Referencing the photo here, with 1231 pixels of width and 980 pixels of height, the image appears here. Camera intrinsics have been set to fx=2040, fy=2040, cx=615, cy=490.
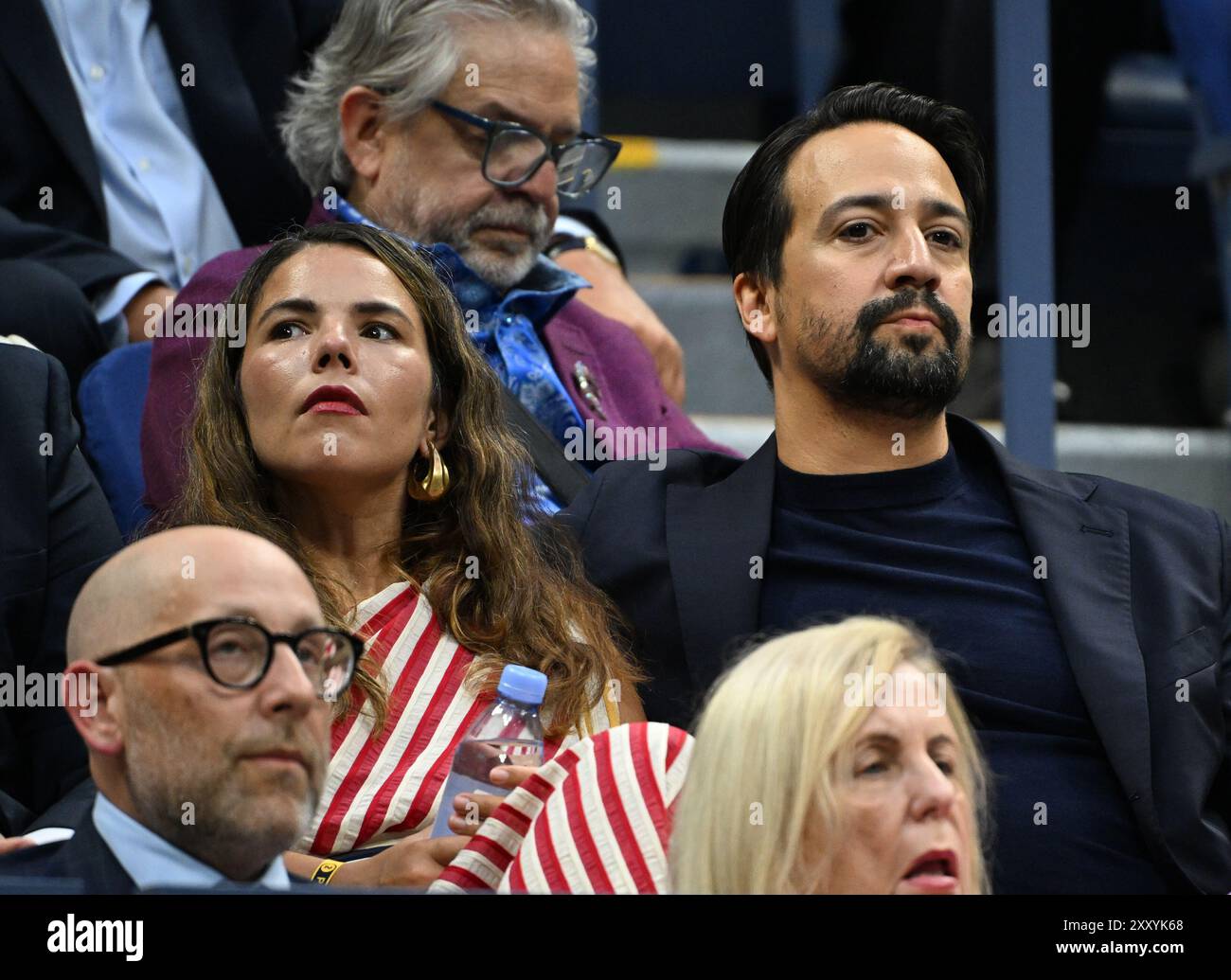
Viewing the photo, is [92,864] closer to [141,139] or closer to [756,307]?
[756,307]

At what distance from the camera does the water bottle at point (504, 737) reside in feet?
7.03

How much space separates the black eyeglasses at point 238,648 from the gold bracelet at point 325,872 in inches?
15.9

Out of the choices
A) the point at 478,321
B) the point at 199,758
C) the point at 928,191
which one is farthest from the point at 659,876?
the point at 478,321

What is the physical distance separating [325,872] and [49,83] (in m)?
1.62

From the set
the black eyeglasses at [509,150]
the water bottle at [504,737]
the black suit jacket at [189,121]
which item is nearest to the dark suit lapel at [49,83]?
the black suit jacket at [189,121]

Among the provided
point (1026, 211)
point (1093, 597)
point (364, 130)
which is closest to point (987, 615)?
point (1093, 597)

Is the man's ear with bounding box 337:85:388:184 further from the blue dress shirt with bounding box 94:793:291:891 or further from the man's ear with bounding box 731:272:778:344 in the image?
the blue dress shirt with bounding box 94:793:291:891

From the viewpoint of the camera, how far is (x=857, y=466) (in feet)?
8.48

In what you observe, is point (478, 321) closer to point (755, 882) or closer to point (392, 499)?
point (392, 499)

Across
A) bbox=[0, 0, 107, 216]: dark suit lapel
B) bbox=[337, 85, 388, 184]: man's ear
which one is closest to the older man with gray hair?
bbox=[337, 85, 388, 184]: man's ear

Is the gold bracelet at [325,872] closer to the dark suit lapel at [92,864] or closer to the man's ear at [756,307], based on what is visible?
the dark suit lapel at [92,864]

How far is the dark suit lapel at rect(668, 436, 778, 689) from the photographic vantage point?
7.87 feet

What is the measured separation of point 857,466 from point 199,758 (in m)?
1.14

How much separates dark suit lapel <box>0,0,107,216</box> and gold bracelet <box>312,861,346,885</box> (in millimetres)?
1451
